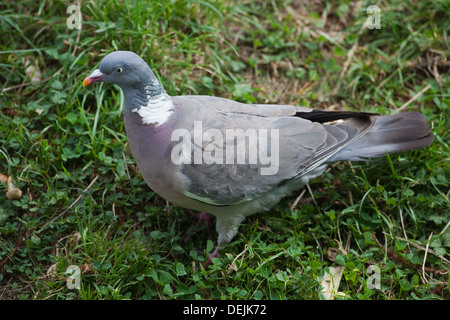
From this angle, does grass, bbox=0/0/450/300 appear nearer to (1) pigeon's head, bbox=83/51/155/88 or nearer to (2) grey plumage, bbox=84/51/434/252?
(2) grey plumage, bbox=84/51/434/252

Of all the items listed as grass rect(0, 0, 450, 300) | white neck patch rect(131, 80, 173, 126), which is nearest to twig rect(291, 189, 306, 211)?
grass rect(0, 0, 450, 300)

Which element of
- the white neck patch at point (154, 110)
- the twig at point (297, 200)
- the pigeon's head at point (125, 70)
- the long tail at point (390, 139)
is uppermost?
the pigeon's head at point (125, 70)

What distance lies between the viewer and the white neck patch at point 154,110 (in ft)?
10.8

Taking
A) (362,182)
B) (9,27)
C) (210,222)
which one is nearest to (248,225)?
(210,222)

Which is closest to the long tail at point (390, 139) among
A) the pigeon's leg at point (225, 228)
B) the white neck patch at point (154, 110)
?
the pigeon's leg at point (225, 228)

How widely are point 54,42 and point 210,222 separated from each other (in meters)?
2.09

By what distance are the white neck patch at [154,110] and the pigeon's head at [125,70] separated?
0.09 m

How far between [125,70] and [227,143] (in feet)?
2.70

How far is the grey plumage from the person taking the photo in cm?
326

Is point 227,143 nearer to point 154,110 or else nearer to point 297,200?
point 154,110

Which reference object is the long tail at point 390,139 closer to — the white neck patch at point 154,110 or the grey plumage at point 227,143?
the grey plumage at point 227,143

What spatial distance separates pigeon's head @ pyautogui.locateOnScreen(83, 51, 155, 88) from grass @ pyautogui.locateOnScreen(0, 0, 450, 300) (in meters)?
0.70
